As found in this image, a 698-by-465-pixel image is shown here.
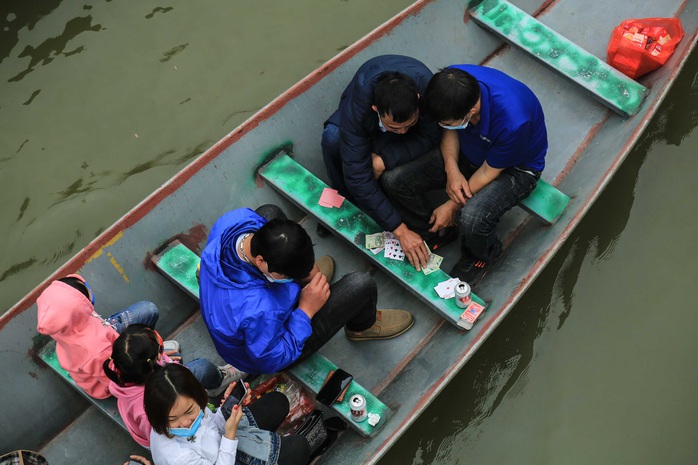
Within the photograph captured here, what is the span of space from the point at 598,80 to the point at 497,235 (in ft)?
4.42

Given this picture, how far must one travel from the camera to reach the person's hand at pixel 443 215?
14.1 feet

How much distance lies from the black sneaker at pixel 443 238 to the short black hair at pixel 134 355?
1921 millimetres

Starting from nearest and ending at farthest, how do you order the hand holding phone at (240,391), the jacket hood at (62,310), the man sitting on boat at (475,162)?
the jacket hood at (62,310)
the hand holding phone at (240,391)
the man sitting on boat at (475,162)

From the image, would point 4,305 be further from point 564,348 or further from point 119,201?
point 564,348

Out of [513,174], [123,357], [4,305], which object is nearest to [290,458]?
[123,357]

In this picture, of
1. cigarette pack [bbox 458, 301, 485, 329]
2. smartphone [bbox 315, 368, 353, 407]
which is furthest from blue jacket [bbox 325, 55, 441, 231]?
smartphone [bbox 315, 368, 353, 407]

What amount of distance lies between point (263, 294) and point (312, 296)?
1.21 feet

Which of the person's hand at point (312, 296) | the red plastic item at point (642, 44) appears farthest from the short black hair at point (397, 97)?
the red plastic item at point (642, 44)

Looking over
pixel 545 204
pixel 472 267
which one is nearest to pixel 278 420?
pixel 472 267

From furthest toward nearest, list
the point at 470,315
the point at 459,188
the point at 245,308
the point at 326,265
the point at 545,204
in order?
the point at 326,265
the point at 545,204
the point at 459,188
the point at 470,315
the point at 245,308

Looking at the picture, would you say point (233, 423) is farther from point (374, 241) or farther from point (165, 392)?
point (374, 241)

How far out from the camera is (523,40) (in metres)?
5.10

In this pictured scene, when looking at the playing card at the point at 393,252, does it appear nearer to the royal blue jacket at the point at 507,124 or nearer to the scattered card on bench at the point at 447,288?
the scattered card on bench at the point at 447,288

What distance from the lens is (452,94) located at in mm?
3564
